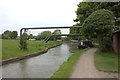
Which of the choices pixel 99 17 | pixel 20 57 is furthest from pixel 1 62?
pixel 99 17

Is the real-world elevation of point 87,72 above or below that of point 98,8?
below

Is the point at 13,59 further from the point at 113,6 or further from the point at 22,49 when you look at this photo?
the point at 113,6

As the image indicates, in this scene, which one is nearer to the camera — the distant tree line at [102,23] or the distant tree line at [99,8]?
the distant tree line at [102,23]

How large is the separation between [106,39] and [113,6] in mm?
3832

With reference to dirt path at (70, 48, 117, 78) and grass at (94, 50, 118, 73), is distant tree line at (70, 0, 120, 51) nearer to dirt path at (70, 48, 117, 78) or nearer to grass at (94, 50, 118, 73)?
grass at (94, 50, 118, 73)

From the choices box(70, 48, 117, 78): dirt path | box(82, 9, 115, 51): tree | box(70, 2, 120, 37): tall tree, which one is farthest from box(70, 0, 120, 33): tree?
box(70, 48, 117, 78): dirt path

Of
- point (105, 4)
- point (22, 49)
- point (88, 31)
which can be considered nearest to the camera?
point (88, 31)

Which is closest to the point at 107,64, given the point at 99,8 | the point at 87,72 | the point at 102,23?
the point at 87,72

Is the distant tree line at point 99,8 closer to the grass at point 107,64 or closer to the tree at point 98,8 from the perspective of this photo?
the tree at point 98,8

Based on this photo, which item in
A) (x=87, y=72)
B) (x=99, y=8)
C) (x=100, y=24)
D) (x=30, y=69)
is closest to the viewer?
(x=87, y=72)

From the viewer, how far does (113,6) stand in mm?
13180

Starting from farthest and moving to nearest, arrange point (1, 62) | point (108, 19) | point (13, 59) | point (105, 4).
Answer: point (105, 4) < point (108, 19) < point (13, 59) < point (1, 62)

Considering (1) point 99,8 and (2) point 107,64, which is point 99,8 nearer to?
(1) point 99,8

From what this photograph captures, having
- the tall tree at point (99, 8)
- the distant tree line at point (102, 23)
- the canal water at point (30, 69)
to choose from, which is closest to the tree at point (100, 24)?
the distant tree line at point (102, 23)
